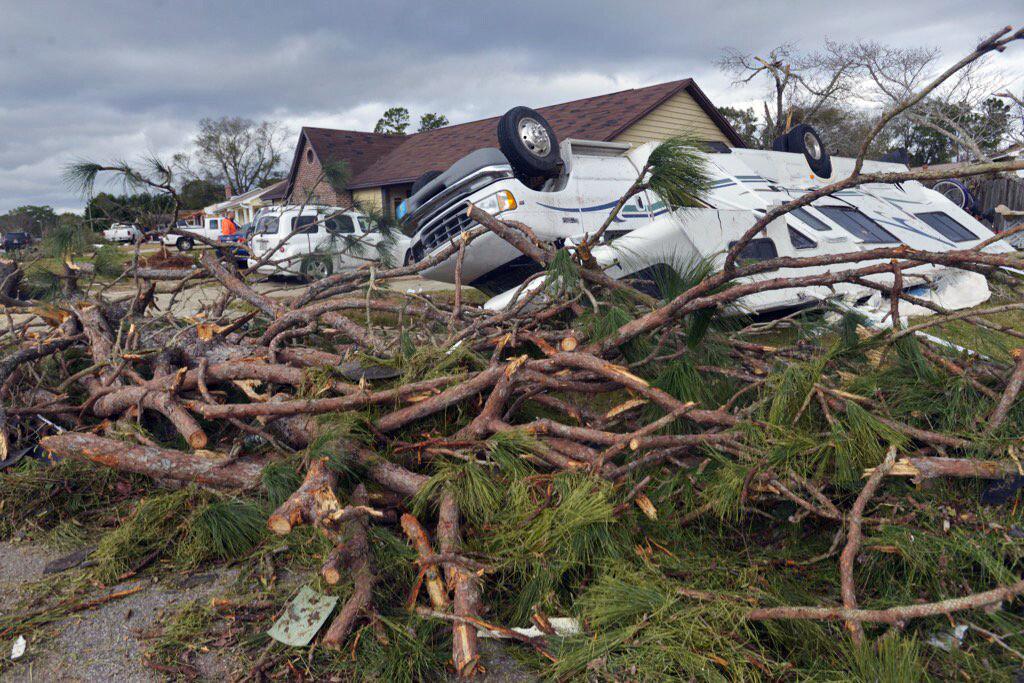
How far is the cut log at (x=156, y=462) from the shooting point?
324cm

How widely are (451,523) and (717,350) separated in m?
1.56

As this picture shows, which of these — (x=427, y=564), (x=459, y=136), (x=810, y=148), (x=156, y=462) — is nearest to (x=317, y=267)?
(x=156, y=462)

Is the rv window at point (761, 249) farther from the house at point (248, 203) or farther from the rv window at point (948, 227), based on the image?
the house at point (248, 203)

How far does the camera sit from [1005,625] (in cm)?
207

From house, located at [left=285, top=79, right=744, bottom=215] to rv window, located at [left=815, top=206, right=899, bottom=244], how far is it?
29.6 ft

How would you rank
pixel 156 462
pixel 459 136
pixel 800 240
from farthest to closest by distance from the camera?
1. pixel 459 136
2. pixel 800 240
3. pixel 156 462

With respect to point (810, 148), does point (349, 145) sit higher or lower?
higher

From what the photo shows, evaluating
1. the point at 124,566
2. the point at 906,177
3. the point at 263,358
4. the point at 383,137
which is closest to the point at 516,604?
the point at 124,566

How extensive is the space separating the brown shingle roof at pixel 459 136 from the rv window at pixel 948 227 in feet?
31.1

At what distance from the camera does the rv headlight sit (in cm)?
652

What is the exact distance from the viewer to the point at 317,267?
624 centimetres

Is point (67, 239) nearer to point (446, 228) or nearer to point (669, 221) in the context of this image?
point (446, 228)

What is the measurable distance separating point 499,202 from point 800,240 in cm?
348

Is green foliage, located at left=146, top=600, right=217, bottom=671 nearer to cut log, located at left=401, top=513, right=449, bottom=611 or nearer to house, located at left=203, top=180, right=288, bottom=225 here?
cut log, located at left=401, top=513, right=449, bottom=611
